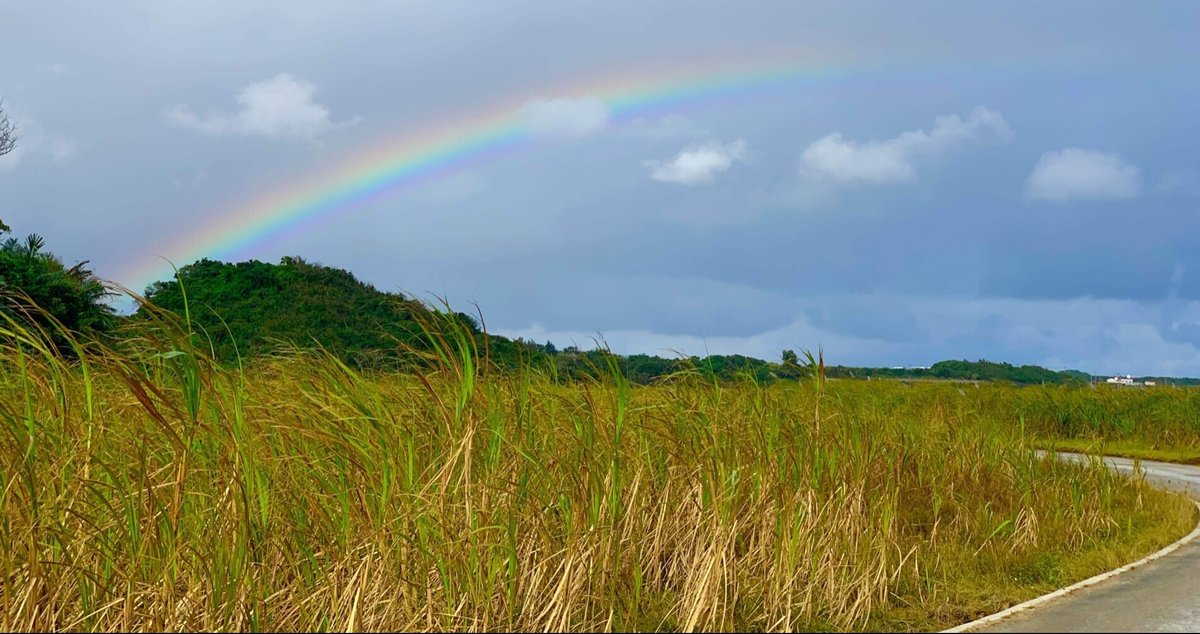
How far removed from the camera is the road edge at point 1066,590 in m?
7.77

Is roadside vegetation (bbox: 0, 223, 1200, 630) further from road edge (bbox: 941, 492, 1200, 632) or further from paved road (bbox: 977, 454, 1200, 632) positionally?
paved road (bbox: 977, 454, 1200, 632)

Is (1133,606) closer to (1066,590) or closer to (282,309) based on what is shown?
(1066,590)

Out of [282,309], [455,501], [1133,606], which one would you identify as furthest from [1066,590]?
[282,309]

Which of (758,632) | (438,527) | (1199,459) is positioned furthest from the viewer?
(1199,459)

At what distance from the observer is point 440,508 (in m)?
6.71

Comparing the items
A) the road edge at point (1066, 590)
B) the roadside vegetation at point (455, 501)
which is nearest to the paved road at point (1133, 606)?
the road edge at point (1066, 590)

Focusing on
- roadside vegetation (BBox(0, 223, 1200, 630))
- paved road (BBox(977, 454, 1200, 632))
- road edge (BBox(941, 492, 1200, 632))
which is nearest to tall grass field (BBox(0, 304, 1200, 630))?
roadside vegetation (BBox(0, 223, 1200, 630))

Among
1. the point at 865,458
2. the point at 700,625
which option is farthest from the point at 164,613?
the point at 865,458

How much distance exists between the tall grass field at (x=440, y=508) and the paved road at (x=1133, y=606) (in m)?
0.51

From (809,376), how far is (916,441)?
151 cm

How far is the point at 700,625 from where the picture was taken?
7.12 meters

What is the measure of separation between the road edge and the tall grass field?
27cm

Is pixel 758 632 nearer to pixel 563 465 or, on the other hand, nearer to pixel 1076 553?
pixel 563 465

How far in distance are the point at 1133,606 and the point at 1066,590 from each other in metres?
0.70
